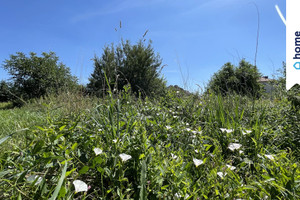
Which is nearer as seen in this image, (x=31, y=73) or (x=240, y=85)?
(x=240, y=85)

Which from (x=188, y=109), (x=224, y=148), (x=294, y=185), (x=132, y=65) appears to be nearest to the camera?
(x=294, y=185)

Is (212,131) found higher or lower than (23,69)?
lower

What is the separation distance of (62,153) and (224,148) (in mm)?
1344

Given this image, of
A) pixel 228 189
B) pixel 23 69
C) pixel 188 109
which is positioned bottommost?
pixel 228 189

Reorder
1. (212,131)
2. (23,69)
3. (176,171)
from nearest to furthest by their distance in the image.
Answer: (176,171) < (212,131) < (23,69)

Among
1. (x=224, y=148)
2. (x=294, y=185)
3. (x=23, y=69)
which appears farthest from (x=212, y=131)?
(x=23, y=69)

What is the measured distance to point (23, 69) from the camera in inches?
473

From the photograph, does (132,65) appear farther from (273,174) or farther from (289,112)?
(273,174)

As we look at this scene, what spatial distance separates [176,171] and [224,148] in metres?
0.81

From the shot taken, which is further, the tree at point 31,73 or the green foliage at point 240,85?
the tree at point 31,73

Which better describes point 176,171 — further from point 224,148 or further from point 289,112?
point 289,112

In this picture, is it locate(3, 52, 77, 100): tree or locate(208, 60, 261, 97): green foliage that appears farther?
locate(3, 52, 77, 100): tree

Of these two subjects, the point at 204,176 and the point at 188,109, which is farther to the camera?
the point at 188,109

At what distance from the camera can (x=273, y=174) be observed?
1.05 meters
